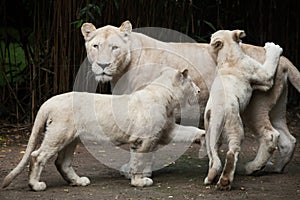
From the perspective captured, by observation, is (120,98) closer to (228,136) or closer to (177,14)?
(228,136)

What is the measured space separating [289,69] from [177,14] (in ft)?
7.67

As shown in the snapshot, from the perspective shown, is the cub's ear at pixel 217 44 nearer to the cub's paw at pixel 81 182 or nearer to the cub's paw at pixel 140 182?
the cub's paw at pixel 140 182

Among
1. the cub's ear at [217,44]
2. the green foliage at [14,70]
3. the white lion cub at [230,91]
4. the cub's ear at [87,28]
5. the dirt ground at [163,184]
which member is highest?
the cub's ear at [87,28]

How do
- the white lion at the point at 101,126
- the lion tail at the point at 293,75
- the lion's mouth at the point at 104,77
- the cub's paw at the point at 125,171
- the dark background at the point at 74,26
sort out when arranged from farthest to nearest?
the dark background at the point at 74,26 → the lion tail at the point at 293,75 → the lion's mouth at the point at 104,77 → the cub's paw at the point at 125,171 → the white lion at the point at 101,126

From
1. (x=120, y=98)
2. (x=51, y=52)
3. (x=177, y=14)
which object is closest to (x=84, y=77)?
(x=51, y=52)

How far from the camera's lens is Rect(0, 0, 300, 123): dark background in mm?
8609

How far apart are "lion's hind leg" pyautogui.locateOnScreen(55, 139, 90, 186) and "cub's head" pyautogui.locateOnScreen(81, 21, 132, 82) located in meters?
0.80

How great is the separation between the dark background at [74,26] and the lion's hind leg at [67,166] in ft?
7.41

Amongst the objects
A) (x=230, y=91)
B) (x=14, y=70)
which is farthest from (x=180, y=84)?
(x=14, y=70)

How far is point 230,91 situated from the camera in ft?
20.3

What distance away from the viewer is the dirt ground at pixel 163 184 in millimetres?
5672

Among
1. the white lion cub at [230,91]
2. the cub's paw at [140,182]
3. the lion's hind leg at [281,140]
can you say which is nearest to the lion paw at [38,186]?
the cub's paw at [140,182]

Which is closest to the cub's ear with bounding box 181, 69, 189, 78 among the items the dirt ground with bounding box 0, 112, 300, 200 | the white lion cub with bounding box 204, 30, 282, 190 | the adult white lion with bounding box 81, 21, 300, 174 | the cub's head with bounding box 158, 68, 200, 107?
the cub's head with bounding box 158, 68, 200, 107

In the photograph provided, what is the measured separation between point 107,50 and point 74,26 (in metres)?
2.44
